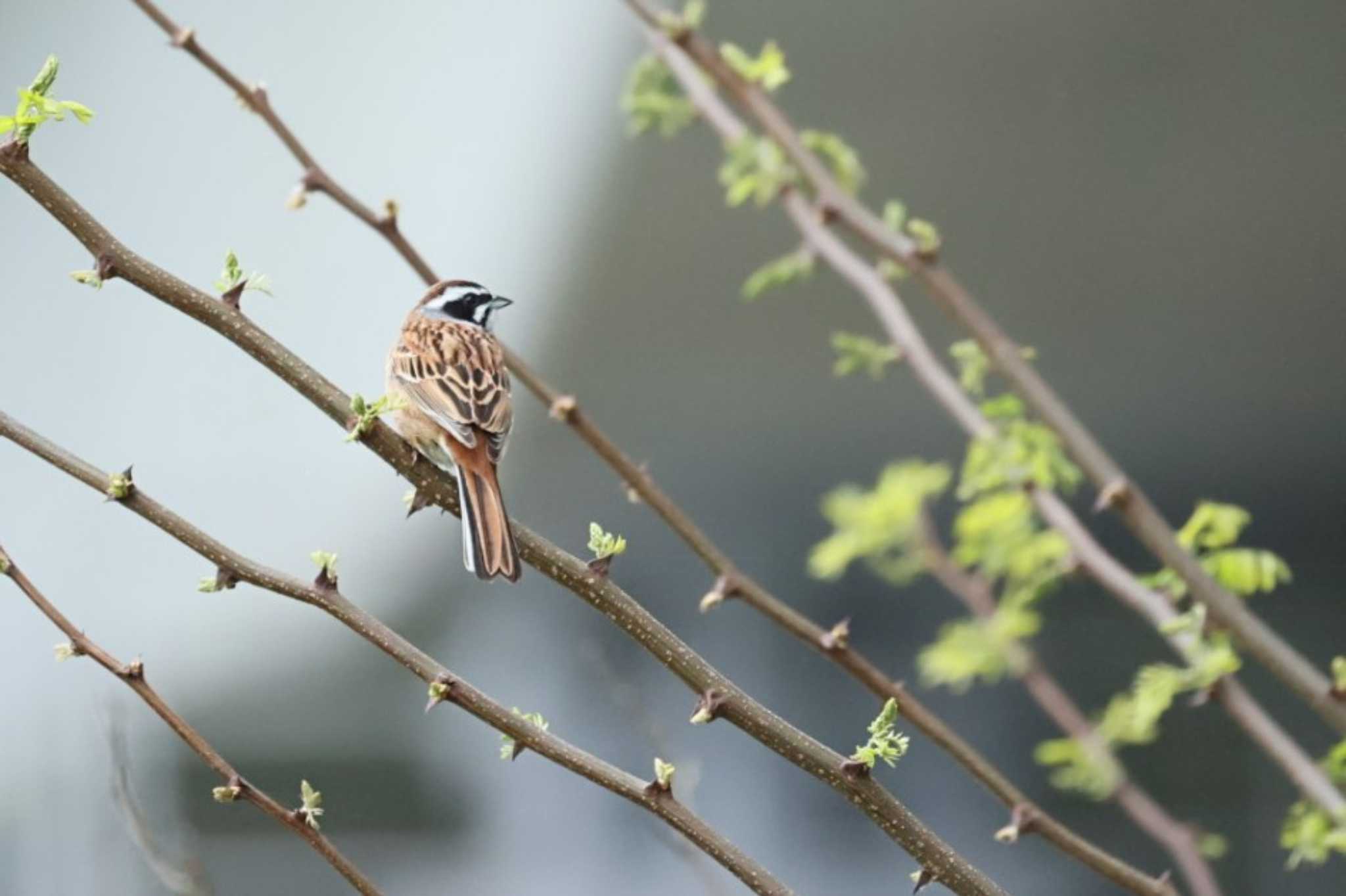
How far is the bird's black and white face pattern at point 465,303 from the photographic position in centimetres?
374

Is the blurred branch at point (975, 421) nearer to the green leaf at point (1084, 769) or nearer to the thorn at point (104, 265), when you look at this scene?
the green leaf at point (1084, 769)

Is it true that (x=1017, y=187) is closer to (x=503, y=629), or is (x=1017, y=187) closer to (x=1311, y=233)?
(x=1311, y=233)

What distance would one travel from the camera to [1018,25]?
669 centimetres

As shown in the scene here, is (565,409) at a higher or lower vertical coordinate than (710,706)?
higher

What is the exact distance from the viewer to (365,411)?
6.45ft

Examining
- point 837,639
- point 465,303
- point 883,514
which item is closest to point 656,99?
point 883,514

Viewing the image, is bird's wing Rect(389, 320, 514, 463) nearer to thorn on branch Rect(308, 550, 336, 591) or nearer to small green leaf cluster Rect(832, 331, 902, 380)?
small green leaf cluster Rect(832, 331, 902, 380)

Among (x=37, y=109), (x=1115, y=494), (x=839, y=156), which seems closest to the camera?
(x=37, y=109)

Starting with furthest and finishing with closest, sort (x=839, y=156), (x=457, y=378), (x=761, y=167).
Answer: (x=457, y=378) < (x=839, y=156) < (x=761, y=167)

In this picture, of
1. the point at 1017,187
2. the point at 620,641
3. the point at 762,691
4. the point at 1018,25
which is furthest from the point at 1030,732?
the point at 1018,25

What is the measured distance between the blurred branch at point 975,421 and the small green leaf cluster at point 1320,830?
2 cm

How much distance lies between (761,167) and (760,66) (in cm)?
15

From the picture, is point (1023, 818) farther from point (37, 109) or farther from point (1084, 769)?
point (37, 109)

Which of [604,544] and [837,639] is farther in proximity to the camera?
[837,639]
